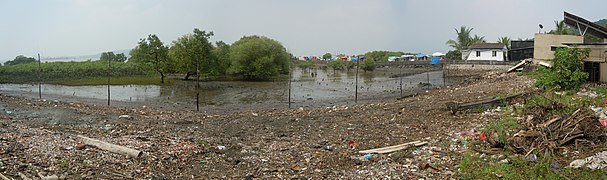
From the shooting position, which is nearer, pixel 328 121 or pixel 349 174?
pixel 349 174

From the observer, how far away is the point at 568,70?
1419 cm

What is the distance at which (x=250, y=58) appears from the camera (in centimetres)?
4459

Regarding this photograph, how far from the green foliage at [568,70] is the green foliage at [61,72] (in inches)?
1645

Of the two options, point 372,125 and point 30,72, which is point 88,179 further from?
point 30,72

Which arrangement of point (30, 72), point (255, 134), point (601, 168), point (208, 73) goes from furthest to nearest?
point (30, 72) → point (208, 73) → point (255, 134) → point (601, 168)

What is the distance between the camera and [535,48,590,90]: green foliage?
552 inches

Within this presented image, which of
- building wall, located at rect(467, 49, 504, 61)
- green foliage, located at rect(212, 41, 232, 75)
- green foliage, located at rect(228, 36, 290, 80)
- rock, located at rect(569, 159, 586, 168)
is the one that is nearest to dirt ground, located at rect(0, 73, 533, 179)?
rock, located at rect(569, 159, 586, 168)

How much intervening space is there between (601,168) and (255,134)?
27.9 ft

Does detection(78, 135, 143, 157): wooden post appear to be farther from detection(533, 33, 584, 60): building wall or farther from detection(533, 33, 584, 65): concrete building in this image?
detection(533, 33, 584, 60): building wall

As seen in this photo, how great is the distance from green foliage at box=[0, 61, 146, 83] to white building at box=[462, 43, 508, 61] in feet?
134

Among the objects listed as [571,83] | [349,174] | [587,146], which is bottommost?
[349,174]

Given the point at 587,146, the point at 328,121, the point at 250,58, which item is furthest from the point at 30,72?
the point at 587,146

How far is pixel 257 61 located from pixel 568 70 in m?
33.4

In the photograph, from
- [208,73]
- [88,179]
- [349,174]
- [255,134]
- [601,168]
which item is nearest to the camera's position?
[601,168]
